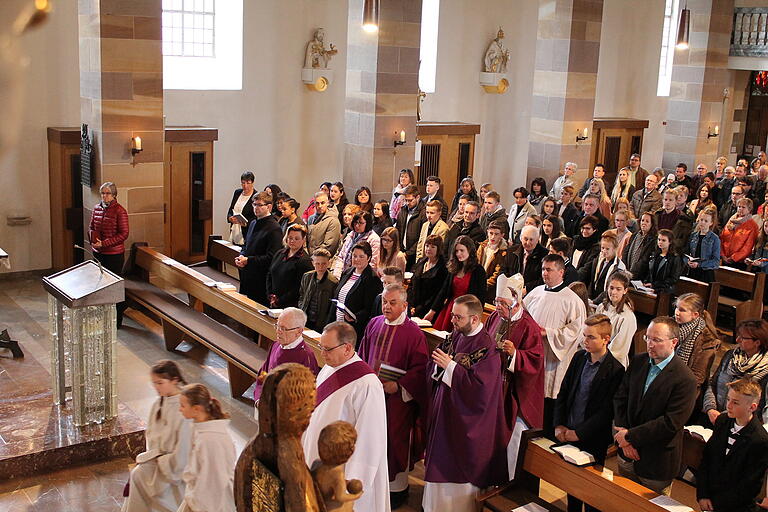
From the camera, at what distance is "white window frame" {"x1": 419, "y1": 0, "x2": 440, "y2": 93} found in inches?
684

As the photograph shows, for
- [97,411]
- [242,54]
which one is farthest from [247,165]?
[97,411]

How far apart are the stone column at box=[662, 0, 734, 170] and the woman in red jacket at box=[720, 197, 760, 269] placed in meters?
8.31

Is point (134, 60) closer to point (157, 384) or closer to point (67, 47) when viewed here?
point (67, 47)

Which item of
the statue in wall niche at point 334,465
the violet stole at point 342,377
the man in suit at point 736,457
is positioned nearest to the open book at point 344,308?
the violet stole at point 342,377

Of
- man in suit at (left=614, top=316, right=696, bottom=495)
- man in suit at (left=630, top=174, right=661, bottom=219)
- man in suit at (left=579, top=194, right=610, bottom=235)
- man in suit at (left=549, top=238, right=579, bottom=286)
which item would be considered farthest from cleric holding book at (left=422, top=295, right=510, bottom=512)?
man in suit at (left=630, top=174, right=661, bottom=219)

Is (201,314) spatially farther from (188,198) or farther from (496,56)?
(496,56)

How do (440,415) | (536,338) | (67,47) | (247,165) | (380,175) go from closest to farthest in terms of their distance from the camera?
(440,415) < (536,338) < (67,47) < (380,175) < (247,165)

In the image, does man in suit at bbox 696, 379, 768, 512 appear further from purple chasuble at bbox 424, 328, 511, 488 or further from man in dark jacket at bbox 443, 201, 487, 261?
man in dark jacket at bbox 443, 201, 487, 261

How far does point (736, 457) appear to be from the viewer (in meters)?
5.37

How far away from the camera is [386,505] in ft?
18.2

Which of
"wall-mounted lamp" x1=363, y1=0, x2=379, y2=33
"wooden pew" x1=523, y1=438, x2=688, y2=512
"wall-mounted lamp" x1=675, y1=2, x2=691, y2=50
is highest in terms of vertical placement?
"wall-mounted lamp" x1=675, y1=2, x2=691, y2=50

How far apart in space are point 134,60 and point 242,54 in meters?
3.62

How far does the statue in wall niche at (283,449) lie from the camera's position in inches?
→ 103

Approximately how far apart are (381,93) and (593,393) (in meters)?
8.83
